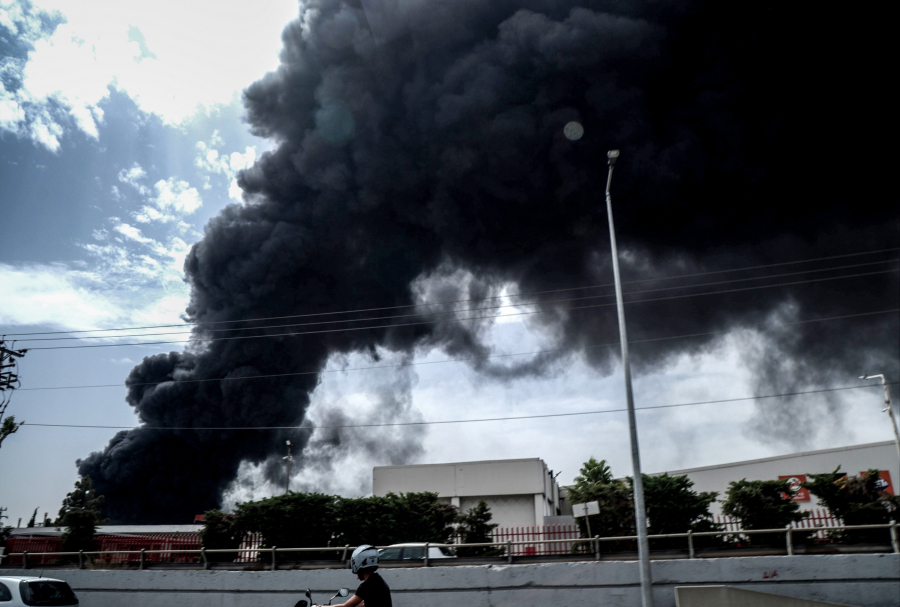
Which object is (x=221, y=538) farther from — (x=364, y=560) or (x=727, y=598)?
(x=364, y=560)

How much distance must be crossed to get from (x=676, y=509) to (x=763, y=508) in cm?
219

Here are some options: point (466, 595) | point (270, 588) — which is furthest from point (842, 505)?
point (270, 588)

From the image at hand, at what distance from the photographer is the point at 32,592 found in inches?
427

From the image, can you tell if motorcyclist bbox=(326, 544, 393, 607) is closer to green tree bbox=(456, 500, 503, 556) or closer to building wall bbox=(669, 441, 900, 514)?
green tree bbox=(456, 500, 503, 556)

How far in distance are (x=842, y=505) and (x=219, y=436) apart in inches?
1770

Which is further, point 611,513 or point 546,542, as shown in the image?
point 611,513

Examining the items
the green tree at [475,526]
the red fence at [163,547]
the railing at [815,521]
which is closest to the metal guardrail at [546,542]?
the red fence at [163,547]

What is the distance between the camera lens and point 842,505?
1550 cm

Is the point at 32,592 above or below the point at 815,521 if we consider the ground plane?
below

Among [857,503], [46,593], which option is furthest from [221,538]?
[857,503]

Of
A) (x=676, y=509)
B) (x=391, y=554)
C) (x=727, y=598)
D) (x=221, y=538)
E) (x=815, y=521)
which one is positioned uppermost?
(x=676, y=509)

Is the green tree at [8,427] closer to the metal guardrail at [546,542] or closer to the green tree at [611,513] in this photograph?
the metal guardrail at [546,542]

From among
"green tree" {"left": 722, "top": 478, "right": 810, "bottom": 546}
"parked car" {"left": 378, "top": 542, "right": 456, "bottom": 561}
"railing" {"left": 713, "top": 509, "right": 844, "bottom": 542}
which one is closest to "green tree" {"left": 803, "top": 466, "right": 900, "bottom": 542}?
"railing" {"left": 713, "top": 509, "right": 844, "bottom": 542}

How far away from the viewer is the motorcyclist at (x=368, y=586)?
5.82 meters
